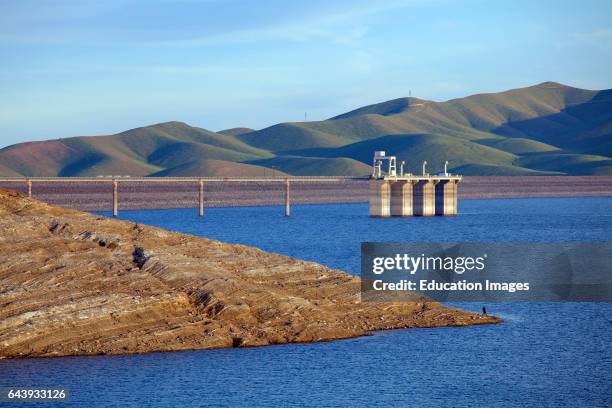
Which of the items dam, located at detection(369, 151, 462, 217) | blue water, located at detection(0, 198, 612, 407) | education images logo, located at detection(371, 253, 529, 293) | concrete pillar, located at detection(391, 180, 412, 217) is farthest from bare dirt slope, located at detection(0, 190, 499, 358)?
concrete pillar, located at detection(391, 180, 412, 217)

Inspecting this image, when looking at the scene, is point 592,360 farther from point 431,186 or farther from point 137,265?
point 431,186

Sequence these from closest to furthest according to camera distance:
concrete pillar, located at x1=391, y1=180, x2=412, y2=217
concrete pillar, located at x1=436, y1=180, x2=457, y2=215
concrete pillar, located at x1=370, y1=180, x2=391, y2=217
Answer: concrete pillar, located at x1=370, y1=180, x2=391, y2=217 → concrete pillar, located at x1=391, y1=180, x2=412, y2=217 → concrete pillar, located at x1=436, y1=180, x2=457, y2=215

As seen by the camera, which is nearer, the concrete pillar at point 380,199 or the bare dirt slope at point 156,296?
the bare dirt slope at point 156,296

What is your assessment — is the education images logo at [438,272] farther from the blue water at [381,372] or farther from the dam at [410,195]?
the dam at [410,195]

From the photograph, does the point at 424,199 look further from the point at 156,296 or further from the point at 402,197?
the point at 156,296

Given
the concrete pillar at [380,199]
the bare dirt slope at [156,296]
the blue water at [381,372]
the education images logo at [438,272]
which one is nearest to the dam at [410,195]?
the concrete pillar at [380,199]

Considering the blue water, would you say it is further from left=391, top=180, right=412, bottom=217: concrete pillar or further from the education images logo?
left=391, top=180, right=412, bottom=217: concrete pillar

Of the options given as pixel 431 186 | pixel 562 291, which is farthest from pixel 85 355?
pixel 431 186
